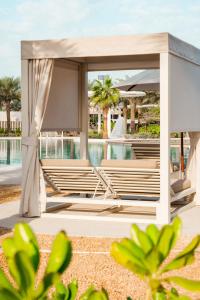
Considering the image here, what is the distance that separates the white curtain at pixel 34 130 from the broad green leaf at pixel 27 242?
7248mm

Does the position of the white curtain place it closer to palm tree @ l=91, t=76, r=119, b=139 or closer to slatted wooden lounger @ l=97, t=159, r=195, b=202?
slatted wooden lounger @ l=97, t=159, r=195, b=202

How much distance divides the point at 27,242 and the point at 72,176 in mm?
7282

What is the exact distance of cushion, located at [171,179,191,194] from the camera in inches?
348

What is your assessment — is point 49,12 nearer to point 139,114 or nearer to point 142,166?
point 142,166

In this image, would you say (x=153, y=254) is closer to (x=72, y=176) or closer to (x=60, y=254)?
(x=60, y=254)

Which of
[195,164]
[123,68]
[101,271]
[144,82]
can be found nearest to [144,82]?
[144,82]

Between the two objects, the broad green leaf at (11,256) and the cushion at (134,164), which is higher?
the broad green leaf at (11,256)

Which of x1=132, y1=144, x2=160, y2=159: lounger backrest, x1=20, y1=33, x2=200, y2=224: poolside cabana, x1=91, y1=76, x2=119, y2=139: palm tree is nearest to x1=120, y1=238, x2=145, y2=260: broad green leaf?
x1=20, y1=33, x2=200, y2=224: poolside cabana

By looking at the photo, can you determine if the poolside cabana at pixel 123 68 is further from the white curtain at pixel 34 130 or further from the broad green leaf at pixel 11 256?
the broad green leaf at pixel 11 256

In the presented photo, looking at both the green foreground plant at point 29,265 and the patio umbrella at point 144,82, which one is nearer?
the green foreground plant at point 29,265

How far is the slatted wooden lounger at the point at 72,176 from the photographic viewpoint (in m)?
8.00

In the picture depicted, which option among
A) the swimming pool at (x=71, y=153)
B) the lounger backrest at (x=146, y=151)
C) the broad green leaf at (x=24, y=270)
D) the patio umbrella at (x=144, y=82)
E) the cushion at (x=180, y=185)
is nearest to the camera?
the broad green leaf at (x=24, y=270)

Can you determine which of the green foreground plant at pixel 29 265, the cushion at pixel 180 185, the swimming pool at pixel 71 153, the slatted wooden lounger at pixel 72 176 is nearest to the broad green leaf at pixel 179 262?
the green foreground plant at pixel 29 265

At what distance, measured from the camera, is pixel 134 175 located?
790cm
